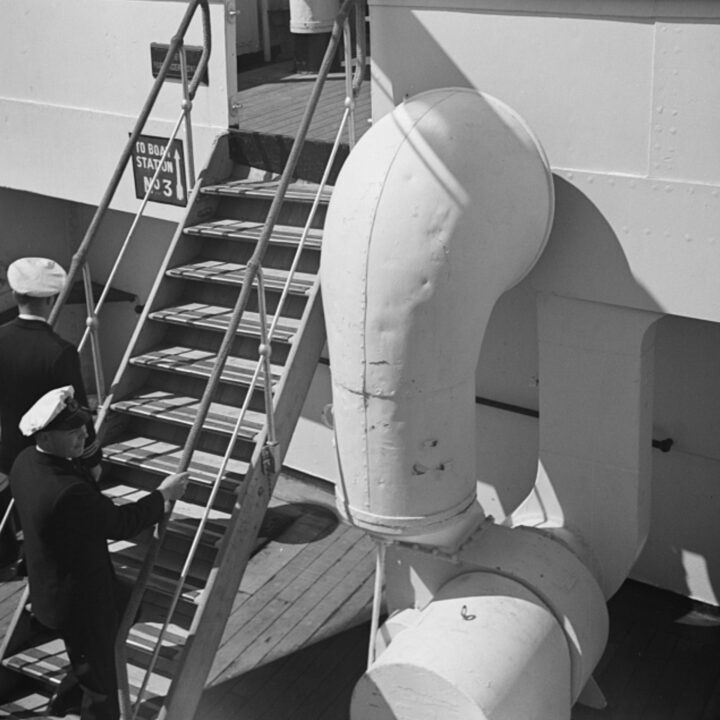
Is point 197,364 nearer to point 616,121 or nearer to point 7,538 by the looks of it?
point 7,538

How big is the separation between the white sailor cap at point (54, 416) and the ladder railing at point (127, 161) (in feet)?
3.41

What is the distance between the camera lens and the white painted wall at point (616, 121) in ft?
18.3

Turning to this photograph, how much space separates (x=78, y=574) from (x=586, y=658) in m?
2.44

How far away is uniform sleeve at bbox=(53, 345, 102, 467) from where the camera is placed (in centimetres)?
602

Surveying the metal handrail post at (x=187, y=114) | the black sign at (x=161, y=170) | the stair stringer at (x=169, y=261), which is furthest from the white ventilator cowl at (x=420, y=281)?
the black sign at (x=161, y=170)

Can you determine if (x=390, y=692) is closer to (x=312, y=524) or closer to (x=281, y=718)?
(x=281, y=718)

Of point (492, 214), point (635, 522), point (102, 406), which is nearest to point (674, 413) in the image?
point (635, 522)

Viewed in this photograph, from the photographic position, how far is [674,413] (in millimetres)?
7055

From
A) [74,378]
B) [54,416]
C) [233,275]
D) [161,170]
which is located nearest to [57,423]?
[54,416]

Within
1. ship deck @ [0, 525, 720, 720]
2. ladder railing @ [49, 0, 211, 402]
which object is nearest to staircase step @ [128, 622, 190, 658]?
ship deck @ [0, 525, 720, 720]

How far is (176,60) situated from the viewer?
26.2 feet

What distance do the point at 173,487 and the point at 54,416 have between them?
684 mm

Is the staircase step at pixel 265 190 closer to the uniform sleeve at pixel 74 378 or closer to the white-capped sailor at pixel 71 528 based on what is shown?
the uniform sleeve at pixel 74 378

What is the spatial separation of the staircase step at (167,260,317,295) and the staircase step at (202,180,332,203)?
430mm
